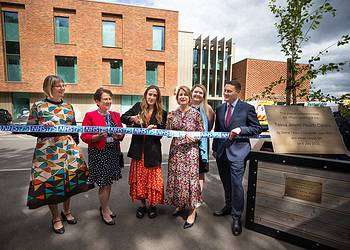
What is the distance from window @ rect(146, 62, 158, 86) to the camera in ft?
71.7

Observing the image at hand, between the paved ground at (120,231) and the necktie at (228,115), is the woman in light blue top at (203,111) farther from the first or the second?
the paved ground at (120,231)

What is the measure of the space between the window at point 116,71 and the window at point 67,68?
3.33 meters

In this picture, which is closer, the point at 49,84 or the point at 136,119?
the point at 49,84

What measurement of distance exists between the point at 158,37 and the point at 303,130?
69.8 ft

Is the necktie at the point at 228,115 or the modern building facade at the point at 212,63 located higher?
the modern building facade at the point at 212,63

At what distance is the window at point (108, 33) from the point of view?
20.6m

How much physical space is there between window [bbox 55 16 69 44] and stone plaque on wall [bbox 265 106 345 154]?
21737 millimetres

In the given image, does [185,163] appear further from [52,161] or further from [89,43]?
[89,43]

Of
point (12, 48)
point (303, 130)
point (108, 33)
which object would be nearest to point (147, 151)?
point (303, 130)

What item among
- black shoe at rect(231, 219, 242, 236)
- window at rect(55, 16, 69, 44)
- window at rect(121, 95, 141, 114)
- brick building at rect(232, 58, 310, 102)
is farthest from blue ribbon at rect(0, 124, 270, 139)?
brick building at rect(232, 58, 310, 102)

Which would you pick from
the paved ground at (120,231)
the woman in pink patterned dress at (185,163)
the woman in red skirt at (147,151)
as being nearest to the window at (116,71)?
the paved ground at (120,231)

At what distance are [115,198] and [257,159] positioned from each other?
→ 2671 mm

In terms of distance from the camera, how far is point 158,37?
21.9 m

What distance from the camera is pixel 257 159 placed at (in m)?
2.93
